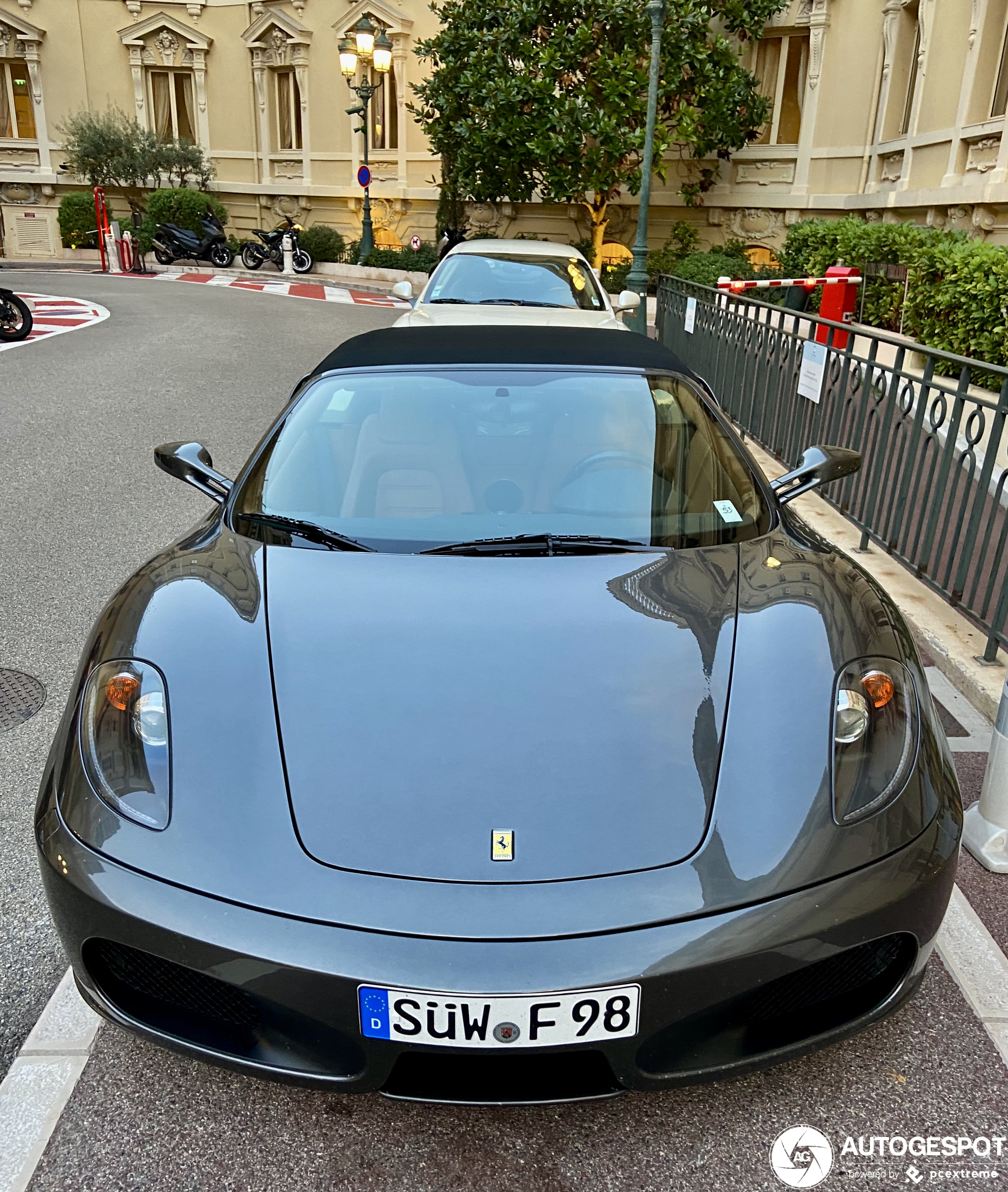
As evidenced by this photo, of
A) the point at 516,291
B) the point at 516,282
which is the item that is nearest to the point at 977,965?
the point at 516,291

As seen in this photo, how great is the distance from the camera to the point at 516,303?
8.27 meters

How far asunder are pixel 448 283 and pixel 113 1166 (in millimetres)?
7794

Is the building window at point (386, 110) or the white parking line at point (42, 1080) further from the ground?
the building window at point (386, 110)

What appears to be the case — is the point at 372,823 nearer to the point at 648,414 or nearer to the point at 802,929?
the point at 802,929

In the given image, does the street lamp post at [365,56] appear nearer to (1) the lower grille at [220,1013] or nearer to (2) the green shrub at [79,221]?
(2) the green shrub at [79,221]

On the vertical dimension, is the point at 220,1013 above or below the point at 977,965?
above

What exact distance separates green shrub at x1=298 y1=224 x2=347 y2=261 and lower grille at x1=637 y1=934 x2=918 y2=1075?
2696 cm

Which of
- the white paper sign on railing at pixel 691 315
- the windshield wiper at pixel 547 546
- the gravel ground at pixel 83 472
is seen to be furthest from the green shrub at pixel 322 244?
the windshield wiper at pixel 547 546

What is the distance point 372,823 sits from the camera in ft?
5.99

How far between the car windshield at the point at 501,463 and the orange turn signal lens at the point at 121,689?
2.08 feet

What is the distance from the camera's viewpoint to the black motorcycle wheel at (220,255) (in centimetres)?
2725

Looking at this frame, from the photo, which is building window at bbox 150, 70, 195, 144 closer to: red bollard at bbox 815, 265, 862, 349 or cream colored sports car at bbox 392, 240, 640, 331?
red bollard at bbox 815, 265, 862, 349

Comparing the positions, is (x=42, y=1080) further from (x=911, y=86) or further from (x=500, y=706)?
(x=911, y=86)

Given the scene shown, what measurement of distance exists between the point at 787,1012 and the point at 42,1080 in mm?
1540
